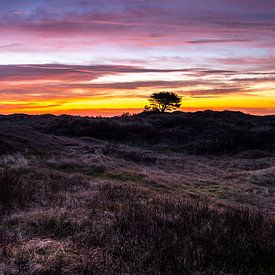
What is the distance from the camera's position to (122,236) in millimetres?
7395

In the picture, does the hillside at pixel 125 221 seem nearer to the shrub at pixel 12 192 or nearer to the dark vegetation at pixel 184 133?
the shrub at pixel 12 192

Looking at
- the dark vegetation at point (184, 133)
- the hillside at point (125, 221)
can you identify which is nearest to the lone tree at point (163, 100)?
the dark vegetation at point (184, 133)

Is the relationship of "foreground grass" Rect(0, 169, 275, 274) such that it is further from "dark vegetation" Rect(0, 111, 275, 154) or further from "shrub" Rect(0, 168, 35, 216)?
"dark vegetation" Rect(0, 111, 275, 154)

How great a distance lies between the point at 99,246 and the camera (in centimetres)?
700

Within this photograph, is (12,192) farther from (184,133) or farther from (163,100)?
(163,100)

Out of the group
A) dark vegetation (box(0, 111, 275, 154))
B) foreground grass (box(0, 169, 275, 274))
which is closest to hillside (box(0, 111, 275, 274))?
foreground grass (box(0, 169, 275, 274))

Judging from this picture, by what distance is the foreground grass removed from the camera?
238 inches

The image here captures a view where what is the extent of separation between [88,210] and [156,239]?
2.71 meters

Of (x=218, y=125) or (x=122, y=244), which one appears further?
(x=218, y=125)

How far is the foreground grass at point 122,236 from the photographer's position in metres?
6.04

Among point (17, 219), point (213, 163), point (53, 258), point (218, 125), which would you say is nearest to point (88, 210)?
point (17, 219)

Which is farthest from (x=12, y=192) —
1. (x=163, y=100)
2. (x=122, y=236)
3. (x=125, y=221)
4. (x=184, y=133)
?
(x=163, y=100)

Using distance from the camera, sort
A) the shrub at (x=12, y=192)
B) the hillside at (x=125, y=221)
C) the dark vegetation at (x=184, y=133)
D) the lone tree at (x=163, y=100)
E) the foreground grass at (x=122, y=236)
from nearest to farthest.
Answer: the foreground grass at (x=122, y=236) → the hillside at (x=125, y=221) → the shrub at (x=12, y=192) → the dark vegetation at (x=184, y=133) → the lone tree at (x=163, y=100)

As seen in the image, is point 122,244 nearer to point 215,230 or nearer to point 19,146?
point 215,230
